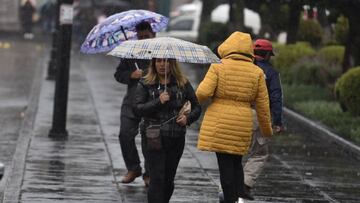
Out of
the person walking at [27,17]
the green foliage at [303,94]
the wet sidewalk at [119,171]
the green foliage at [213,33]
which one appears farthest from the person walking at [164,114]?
the person walking at [27,17]

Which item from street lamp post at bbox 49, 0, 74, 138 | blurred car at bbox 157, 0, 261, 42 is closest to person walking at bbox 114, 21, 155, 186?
street lamp post at bbox 49, 0, 74, 138

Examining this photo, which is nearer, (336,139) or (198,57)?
(198,57)

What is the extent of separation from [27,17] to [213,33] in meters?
15.7

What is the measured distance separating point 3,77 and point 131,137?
53.5 feet

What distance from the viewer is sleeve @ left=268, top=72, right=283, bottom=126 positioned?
11.6m

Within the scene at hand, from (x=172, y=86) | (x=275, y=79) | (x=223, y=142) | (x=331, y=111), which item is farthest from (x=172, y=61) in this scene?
(x=331, y=111)

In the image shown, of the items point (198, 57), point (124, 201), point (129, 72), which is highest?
point (198, 57)

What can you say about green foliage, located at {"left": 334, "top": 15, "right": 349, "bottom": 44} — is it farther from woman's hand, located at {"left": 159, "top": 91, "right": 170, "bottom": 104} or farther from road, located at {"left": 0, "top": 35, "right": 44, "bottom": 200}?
woman's hand, located at {"left": 159, "top": 91, "right": 170, "bottom": 104}

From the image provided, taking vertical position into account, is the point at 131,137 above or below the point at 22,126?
above

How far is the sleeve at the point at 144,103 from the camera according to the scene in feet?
32.3

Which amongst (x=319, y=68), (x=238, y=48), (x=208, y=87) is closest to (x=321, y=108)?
(x=319, y=68)

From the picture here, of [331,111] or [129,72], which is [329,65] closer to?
[331,111]

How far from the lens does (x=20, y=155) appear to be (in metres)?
14.4

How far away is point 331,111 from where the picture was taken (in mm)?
19859
